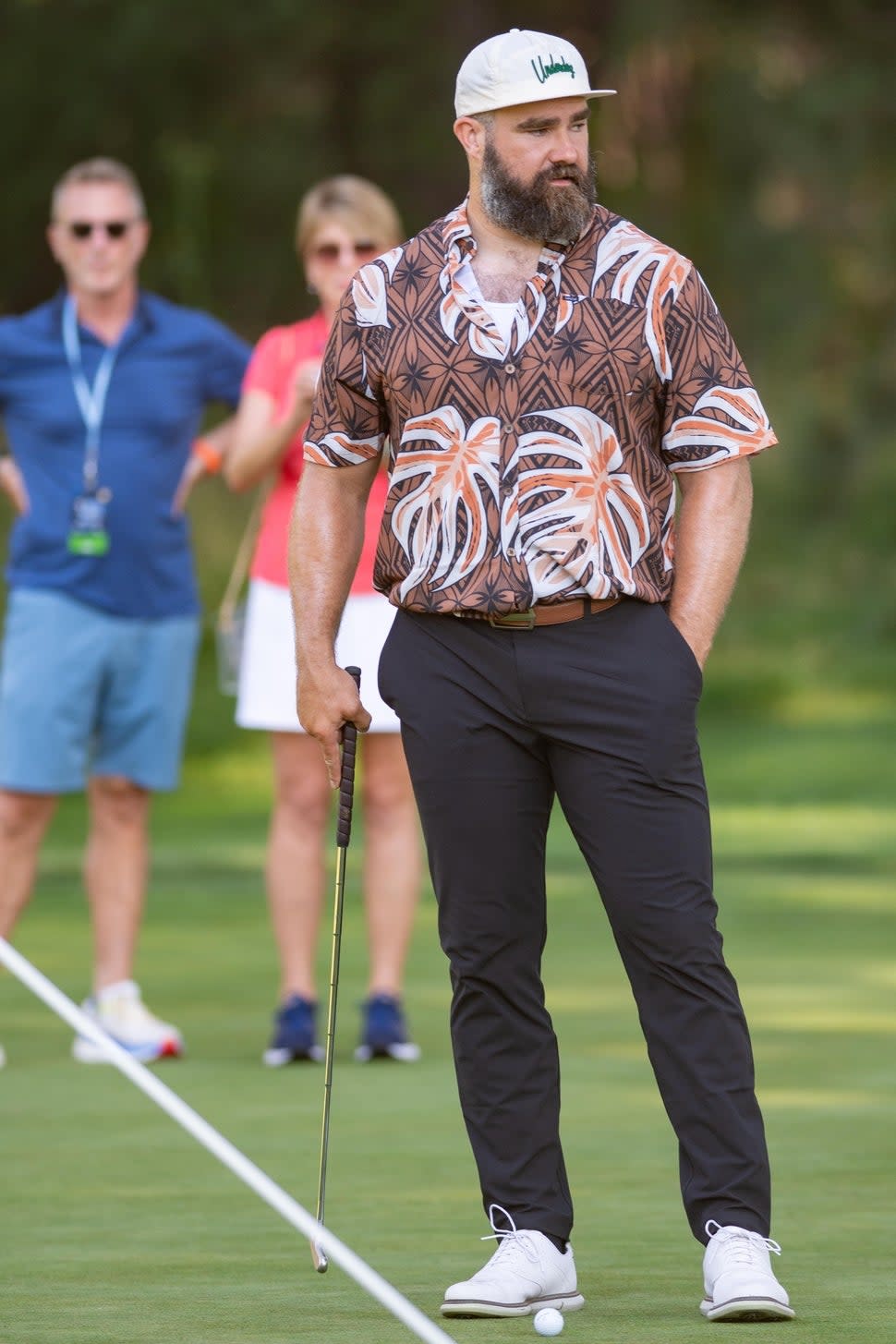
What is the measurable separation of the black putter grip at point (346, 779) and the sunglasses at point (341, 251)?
2.34 metres

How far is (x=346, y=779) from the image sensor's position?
434 centimetres

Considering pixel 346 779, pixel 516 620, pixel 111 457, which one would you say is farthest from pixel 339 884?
pixel 111 457

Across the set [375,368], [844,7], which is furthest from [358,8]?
[375,368]

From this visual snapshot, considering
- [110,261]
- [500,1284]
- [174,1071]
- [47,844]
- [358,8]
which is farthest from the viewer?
[358,8]

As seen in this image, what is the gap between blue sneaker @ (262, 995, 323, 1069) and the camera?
6457mm

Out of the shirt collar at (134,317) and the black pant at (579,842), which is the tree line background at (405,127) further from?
the black pant at (579,842)

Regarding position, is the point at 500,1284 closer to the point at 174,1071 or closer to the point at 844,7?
the point at 174,1071

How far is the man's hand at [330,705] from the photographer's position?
14.0 ft

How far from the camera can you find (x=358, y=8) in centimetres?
1922

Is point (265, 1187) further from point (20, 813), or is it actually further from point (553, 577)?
point (20, 813)

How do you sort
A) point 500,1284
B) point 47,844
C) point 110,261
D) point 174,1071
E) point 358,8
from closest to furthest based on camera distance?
point 500,1284, point 174,1071, point 110,261, point 47,844, point 358,8

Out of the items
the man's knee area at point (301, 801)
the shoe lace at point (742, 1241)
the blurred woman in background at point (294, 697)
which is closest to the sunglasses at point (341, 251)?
the blurred woman in background at point (294, 697)

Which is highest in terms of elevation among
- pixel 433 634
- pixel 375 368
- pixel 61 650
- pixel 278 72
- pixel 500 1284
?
pixel 278 72

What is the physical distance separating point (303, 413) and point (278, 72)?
44.8ft
